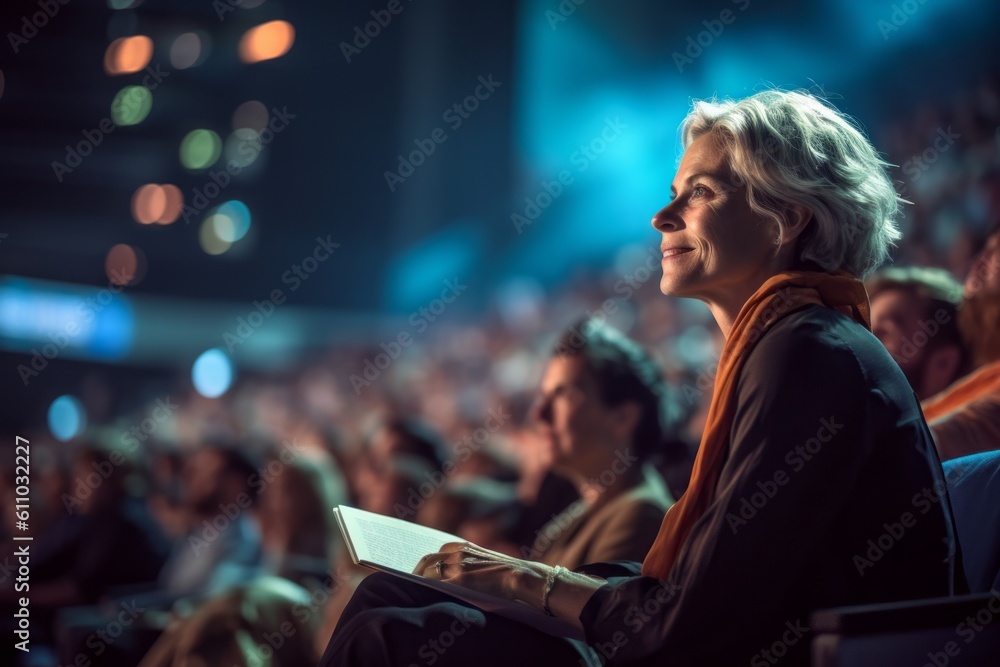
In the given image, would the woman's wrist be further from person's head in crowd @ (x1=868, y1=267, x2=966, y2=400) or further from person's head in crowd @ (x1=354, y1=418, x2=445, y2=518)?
person's head in crowd @ (x1=354, y1=418, x2=445, y2=518)

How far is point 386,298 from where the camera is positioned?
Result: 496 inches

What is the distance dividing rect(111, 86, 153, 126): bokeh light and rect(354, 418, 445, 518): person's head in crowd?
13.3 metres

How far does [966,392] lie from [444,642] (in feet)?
Answer: 4.60

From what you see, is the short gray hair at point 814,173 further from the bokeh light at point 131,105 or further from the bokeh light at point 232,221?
the bokeh light at point 131,105

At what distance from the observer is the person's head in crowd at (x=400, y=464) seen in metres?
3.35

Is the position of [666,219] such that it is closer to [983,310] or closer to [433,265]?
[983,310]

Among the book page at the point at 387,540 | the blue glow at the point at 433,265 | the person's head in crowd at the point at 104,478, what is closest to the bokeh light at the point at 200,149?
the blue glow at the point at 433,265

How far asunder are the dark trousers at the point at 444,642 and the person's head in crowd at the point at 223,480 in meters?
2.54

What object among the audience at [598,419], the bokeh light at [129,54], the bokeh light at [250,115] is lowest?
the audience at [598,419]

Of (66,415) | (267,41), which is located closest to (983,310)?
(267,41)

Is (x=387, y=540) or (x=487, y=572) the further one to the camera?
(x=387, y=540)

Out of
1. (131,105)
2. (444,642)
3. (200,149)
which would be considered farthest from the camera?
(131,105)

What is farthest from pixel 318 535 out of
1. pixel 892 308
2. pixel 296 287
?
pixel 296 287

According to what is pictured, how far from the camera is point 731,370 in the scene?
4.21 feet
